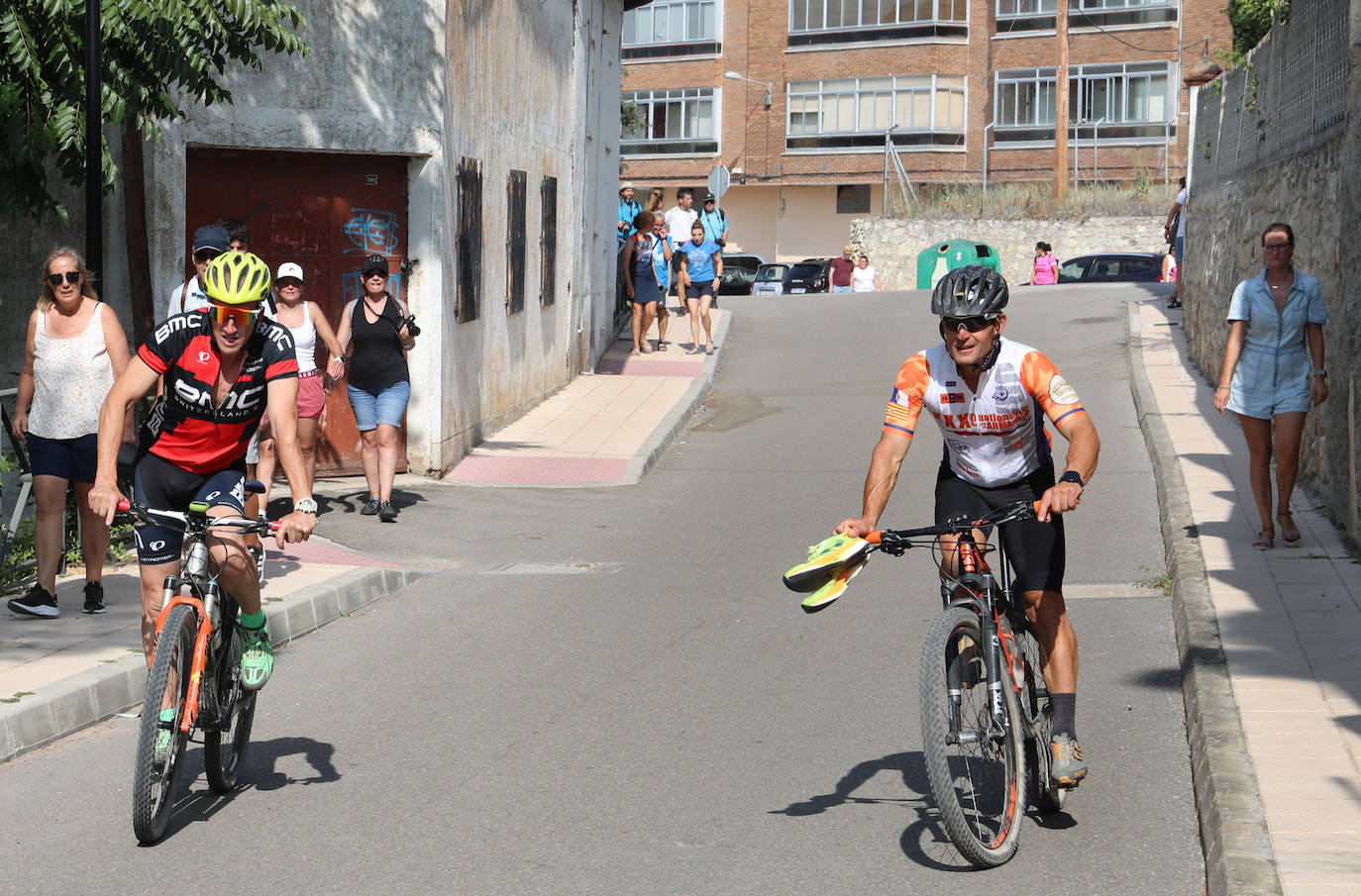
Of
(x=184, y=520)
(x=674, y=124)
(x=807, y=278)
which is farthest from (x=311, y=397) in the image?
(x=674, y=124)

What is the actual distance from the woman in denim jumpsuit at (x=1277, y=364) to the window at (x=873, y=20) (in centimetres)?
4853

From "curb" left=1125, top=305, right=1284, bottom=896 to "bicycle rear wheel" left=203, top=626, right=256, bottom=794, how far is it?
3391 mm

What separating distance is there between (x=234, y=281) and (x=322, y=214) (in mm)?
8339

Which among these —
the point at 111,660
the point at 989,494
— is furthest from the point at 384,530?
the point at 989,494

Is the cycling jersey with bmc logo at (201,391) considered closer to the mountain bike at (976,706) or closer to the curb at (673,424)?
the mountain bike at (976,706)

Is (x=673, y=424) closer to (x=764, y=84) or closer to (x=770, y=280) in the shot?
(x=770, y=280)

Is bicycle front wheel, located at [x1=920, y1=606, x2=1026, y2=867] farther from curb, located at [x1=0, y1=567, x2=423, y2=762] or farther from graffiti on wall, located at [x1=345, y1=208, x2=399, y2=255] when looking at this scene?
graffiti on wall, located at [x1=345, y1=208, x2=399, y2=255]

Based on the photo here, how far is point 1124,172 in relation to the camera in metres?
55.6

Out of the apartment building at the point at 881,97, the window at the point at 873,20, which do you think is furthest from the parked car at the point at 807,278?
the window at the point at 873,20

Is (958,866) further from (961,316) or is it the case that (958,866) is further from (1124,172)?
(1124,172)

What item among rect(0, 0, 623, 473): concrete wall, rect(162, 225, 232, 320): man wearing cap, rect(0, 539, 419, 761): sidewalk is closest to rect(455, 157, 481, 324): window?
rect(0, 0, 623, 473): concrete wall

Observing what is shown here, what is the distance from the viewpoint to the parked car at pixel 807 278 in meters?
44.4

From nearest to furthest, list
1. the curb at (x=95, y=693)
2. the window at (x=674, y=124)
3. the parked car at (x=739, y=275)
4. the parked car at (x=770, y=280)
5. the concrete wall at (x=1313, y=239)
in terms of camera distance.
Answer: the curb at (x=95, y=693) < the concrete wall at (x=1313, y=239) < the parked car at (x=739, y=275) < the parked car at (x=770, y=280) < the window at (x=674, y=124)

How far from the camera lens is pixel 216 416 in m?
6.10
